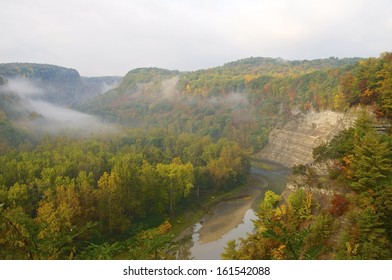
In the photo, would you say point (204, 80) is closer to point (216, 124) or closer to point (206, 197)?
point (216, 124)

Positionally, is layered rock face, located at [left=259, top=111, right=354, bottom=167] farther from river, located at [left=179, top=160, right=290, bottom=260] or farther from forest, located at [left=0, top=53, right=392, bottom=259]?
river, located at [left=179, top=160, right=290, bottom=260]

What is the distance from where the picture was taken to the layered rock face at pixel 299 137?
81.1m

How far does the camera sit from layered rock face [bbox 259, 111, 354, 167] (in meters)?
81.1

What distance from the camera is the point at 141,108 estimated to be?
568ft

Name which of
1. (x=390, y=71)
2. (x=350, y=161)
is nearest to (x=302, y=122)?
(x=390, y=71)

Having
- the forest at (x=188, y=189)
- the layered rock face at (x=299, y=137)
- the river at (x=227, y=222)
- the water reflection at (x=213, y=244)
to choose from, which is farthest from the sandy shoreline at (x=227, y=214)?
the layered rock face at (x=299, y=137)

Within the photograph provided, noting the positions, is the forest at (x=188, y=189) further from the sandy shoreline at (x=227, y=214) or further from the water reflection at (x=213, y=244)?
the sandy shoreline at (x=227, y=214)

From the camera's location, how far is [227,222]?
171ft

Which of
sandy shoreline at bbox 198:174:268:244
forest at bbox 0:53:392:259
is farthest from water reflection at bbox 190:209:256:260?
forest at bbox 0:53:392:259

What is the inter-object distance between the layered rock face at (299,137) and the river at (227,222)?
7.57 m

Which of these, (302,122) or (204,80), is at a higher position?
(204,80)

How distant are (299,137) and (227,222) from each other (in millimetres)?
47872

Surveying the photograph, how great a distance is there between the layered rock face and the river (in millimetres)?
7567
